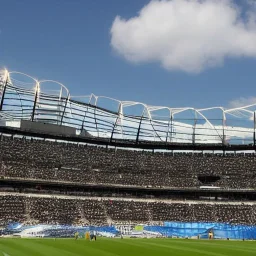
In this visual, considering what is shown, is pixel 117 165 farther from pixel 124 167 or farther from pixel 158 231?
pixel 158 231

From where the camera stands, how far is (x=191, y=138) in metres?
91.1

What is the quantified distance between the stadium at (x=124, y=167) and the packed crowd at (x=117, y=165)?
0.21 m

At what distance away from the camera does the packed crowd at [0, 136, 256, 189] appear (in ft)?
263

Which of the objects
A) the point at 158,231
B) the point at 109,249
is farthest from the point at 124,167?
the point at 109,249

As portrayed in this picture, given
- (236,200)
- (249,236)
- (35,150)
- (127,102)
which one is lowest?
(249,236)

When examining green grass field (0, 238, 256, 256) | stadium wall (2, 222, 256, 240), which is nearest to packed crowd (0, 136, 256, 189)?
stadium wall (2, 222, 256, 240)

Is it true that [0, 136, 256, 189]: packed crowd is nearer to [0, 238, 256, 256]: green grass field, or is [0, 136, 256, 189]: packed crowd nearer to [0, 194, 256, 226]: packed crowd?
[0, 194, 256, 226]: packed crowd

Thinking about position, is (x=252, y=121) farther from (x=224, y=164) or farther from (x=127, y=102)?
(x=127, y=102)

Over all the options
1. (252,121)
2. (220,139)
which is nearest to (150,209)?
(220,139)

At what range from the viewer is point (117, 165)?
3487 inches

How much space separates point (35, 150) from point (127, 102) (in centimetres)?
2084

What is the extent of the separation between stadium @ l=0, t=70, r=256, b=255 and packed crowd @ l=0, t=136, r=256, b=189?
21 cm

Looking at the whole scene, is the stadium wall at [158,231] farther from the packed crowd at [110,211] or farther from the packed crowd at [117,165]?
the packed crowd at [117,165]

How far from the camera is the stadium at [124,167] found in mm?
71000
